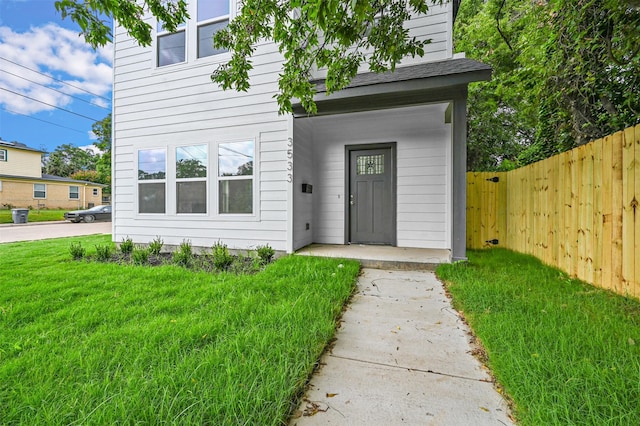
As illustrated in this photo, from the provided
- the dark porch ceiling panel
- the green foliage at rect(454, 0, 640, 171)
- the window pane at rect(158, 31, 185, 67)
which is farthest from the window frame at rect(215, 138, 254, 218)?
the green foliage at rect(454, 0, 640, 171)

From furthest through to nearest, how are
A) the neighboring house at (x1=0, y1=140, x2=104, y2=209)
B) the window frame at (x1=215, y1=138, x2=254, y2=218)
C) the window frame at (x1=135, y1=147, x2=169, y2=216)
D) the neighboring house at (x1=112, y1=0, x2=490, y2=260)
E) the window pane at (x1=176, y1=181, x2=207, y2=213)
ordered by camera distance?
the neighboring house at (x1=0, y1=140, x2=104, y2=209)
the window frame at (x1=135, y1=147, x2=169, y2=216)
the window pane at (x1=176, y1=181, x2=207, y2=213)
the window frame at (x1=215, y1=138, x2=254, y2=218)
the neighboring house at (x1=112, y1=0, x2=490, y2=260)

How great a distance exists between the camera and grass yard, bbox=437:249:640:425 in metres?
1.20

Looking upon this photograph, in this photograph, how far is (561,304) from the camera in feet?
7.63

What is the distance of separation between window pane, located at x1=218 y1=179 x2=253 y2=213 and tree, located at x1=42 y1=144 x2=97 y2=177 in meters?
37.2

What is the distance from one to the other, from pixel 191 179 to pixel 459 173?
4587 mm

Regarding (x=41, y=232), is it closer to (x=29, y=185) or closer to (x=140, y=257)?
(x=140, y=257)

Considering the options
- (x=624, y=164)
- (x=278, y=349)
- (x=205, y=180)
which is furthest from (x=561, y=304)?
(x=205, y=180)

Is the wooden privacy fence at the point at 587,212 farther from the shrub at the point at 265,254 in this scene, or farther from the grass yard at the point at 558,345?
the shrub at the point at 265,254

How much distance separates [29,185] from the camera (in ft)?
61.0

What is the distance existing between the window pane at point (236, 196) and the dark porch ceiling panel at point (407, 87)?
160 centimetres

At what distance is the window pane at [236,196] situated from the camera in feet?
15.8

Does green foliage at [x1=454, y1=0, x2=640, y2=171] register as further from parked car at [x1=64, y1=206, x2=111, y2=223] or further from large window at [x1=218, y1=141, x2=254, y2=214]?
parked car at [x1=64, y1=206, x2=111, y2=223]

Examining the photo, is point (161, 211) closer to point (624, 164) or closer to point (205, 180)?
point (205, 180)

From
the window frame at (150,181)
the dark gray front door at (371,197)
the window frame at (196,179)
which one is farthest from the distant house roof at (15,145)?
the dark gray front door at (371,197)
